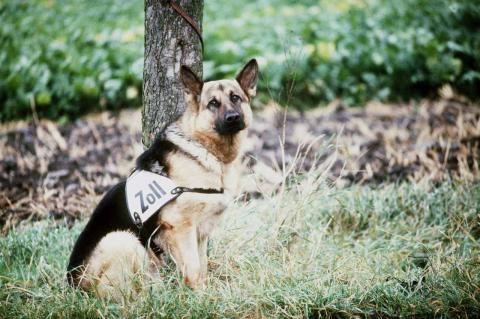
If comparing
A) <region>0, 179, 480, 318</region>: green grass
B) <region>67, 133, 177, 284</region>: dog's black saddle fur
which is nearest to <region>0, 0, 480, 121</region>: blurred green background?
<region>0, 179, 480, 318</region>: green grass

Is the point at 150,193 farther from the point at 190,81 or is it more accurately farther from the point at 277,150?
the point at 277,150

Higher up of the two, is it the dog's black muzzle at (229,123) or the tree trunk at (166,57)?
the tree trunk at (166,57)

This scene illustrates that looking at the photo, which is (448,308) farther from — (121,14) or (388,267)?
(121,14)

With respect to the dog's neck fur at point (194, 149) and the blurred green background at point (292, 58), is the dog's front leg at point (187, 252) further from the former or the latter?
the blurred green background at point (292, 58)

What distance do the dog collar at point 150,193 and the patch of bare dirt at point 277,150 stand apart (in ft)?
4.25

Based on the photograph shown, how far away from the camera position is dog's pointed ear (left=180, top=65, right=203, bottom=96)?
3.23 meters

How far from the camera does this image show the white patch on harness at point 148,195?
312 centimetres

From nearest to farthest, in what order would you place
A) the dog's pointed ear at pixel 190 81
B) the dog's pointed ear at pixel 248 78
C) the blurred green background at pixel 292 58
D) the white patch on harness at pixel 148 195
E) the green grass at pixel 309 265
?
the green grass at pixel 309 265 → the white patch on harness at pixel 148 195 → the dog's pointed ear at pixel 190 81 → the dog's pointed ear at pixel 248 78 → the blurred green background at pixel 292 58

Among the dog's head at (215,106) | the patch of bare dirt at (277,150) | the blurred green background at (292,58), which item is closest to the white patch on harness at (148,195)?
the dog's head at (215,106)

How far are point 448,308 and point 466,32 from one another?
25.4 ft

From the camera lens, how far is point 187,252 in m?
3.12

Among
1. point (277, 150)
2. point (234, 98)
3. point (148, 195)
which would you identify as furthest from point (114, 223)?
point (277, 150)

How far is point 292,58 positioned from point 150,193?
5200 millimetres

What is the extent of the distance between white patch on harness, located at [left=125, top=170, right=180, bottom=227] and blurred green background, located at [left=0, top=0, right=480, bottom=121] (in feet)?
16.5
